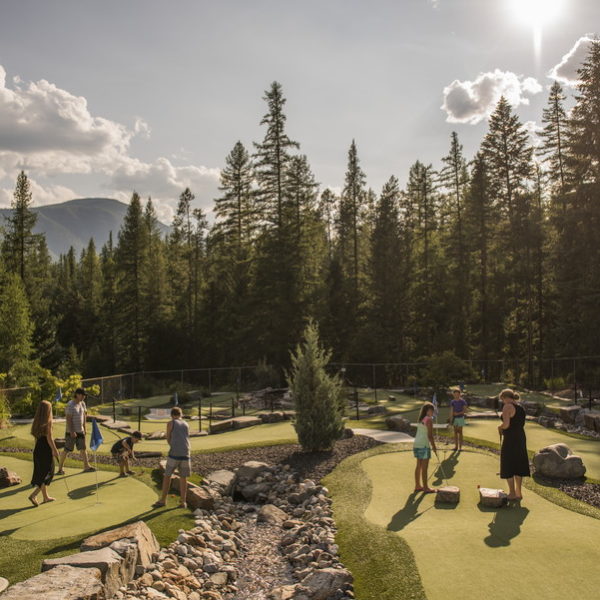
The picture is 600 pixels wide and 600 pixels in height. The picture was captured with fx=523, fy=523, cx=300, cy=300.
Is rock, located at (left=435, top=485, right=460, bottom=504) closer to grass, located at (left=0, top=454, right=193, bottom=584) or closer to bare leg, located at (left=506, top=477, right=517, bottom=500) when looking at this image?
bare leg, located at (left=506, top=477, right=517, bottom=500)

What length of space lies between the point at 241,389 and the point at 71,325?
3506 centimetres

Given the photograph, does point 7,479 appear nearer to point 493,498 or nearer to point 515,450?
point 493,498

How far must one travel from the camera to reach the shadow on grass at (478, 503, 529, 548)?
796cm

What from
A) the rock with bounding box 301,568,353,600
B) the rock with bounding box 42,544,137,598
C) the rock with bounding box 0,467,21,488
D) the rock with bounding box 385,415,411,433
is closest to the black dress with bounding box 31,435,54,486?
the rock with bounding box 0,467,21,488

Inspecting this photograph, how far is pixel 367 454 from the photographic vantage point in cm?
1398

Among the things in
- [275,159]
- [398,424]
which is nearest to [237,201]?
[275,159]

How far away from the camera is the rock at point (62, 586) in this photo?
5.60 meters

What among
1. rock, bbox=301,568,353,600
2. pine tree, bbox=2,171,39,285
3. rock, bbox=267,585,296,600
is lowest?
rock, bbox=267,585,296,600

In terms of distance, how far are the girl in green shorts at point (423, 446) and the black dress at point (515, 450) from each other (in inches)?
A: 55.2

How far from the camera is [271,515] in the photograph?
436 inches

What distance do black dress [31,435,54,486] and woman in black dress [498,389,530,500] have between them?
27.9 feet

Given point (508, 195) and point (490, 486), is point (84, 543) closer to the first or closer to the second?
point (490, 486)

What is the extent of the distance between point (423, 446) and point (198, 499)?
15.4 ft

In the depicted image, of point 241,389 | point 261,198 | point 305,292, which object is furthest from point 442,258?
point 241,389
